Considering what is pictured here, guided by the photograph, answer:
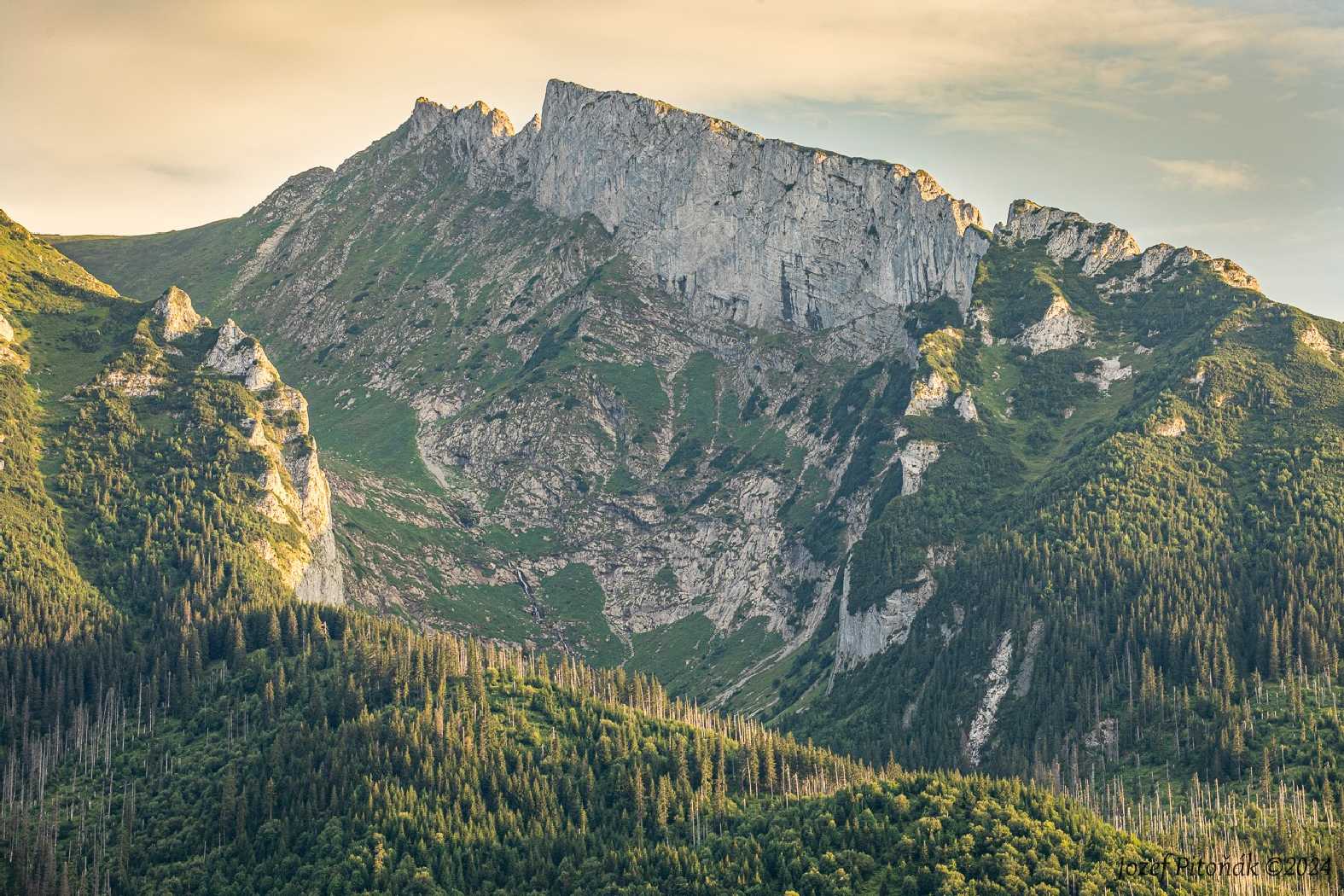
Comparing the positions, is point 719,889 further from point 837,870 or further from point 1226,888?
point 1226,888

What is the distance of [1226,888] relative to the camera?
187 metres

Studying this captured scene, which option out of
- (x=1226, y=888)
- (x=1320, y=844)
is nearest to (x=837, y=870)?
(x=1226, y=888)

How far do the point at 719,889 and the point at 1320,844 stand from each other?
74.5 metres

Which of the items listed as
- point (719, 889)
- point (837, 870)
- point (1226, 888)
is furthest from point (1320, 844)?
point (719, 889)

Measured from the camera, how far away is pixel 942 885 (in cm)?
19275

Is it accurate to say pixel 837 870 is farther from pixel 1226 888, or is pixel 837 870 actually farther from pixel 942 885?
pixel 1226 888

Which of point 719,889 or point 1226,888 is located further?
point 719,889

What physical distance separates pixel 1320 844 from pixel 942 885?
4822 centimetres

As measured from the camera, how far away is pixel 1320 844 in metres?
198

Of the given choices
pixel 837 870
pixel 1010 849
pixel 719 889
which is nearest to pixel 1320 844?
pixel 1010 849

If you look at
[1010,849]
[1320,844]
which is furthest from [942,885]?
[1320,844]

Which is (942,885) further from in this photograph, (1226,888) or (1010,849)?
(1226,888)

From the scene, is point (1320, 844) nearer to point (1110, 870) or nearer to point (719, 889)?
point (1110, 870)

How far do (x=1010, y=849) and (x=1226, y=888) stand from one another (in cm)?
2522
